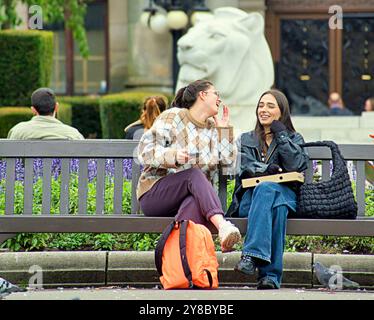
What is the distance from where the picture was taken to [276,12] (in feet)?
99.1

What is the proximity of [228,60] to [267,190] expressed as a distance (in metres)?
9.37

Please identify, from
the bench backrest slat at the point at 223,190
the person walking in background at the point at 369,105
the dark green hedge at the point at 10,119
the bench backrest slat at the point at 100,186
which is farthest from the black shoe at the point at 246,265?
the person walking in background at the point at 369,105

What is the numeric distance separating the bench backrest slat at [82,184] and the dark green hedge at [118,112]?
13.1m

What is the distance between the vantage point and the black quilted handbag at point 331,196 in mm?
8766

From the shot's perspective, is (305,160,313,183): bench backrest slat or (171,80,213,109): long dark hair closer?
(171,80,213,109): long dark hair

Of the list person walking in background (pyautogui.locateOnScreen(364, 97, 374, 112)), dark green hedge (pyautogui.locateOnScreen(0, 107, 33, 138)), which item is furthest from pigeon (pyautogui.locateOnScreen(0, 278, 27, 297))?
person walking in background (pyautogui.locateOnScreen(364, 97, 374, 112))

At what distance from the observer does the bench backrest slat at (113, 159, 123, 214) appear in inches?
365

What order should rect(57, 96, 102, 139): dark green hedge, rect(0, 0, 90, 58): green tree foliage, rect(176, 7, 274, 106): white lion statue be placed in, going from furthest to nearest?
rect(57, 96, 102, 139): dark green hedge → rect(0, 0, 90, 58): green tree foliage → rect(176, 7, 274, 106): white lion statue

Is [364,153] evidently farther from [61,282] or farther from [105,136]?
[105,136]

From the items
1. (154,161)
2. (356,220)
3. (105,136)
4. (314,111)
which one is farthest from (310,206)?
(314,111)

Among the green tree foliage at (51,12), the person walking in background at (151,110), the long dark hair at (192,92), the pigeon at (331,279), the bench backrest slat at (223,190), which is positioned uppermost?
the green tree foliage at (51,12)

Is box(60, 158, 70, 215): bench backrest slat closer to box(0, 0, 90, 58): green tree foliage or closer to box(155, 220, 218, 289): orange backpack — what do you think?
box(155, 220, 218, 289): orange backpack

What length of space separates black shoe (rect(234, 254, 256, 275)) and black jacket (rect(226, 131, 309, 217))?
637 millimetres

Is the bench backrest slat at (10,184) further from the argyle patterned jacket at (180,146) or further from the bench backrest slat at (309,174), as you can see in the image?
the bench backrest slat at (309,174)
